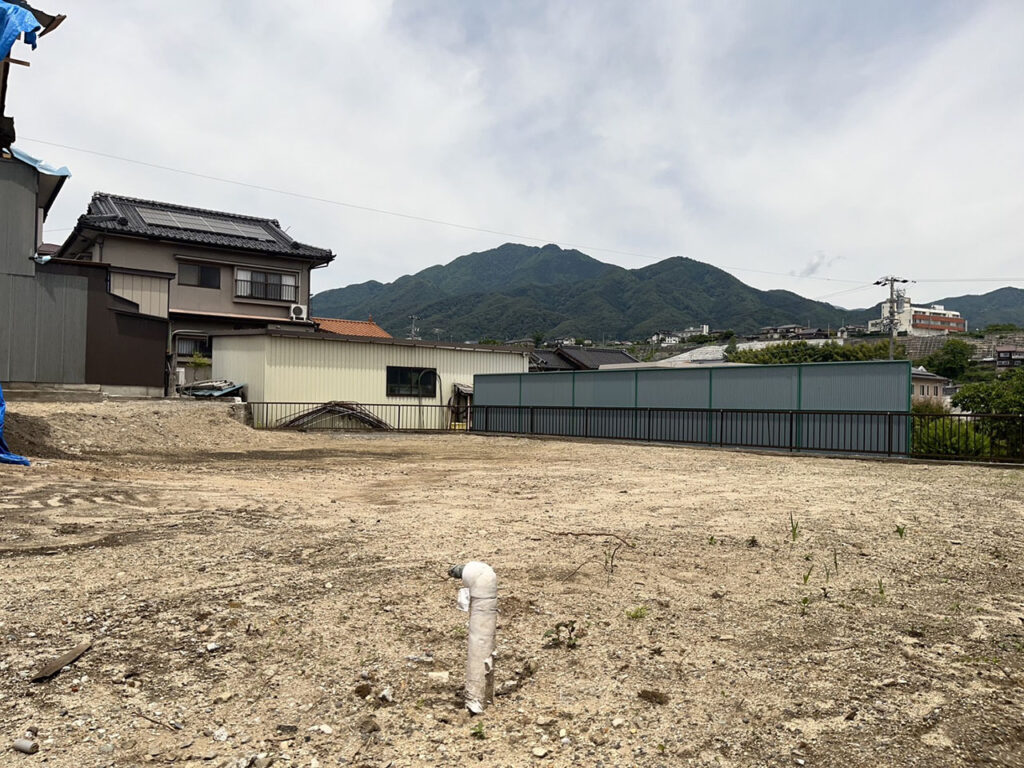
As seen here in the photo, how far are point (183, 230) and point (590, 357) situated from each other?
2503cm

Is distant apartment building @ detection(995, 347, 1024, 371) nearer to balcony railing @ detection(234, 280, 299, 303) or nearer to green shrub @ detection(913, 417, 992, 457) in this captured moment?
green shrub @ detection(913, 417, 992, 457)

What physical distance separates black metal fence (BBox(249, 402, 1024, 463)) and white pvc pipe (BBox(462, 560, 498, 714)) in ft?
49.2

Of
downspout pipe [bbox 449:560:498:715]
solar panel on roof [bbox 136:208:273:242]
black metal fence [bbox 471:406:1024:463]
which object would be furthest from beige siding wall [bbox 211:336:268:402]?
downspout pipe [bbox 449:560:498:715]

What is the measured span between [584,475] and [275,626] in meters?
8.12

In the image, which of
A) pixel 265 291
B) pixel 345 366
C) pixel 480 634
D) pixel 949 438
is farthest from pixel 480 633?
pixel 265 291

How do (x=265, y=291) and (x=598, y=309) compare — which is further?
(x=598, y=309)

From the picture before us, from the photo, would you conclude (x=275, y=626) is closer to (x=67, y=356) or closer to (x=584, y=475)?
(x=584, y=475)

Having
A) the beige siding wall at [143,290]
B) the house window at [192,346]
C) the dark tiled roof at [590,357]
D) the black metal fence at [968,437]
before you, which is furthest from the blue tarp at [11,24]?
the dark tiled roof at [590,357]

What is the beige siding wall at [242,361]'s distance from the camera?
72.0 ft

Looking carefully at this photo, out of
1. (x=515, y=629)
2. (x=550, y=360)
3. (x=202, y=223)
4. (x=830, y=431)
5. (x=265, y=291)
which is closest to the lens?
(x=515, y=629)

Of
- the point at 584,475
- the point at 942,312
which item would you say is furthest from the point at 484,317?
the point at 584,475

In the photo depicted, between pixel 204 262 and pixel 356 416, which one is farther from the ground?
pixel 204 262

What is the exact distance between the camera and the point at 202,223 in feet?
96.5

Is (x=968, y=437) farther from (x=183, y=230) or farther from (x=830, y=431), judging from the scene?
(x=183, y=230)
